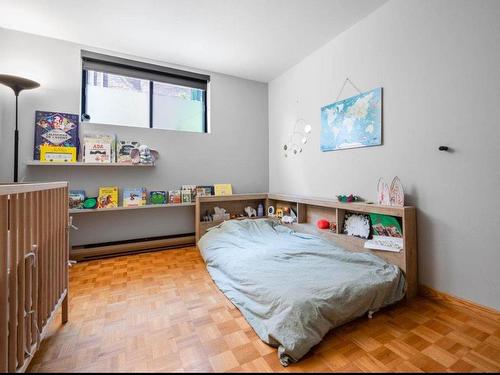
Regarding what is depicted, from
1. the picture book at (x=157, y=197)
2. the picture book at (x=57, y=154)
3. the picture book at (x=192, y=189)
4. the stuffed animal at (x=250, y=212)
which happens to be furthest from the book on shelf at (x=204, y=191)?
the picture book at (x=57, y=154)

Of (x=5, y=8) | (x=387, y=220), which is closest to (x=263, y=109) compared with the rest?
(x=387, y=220)

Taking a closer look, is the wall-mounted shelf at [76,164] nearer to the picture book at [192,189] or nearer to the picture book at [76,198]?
the picture book at [76,198]

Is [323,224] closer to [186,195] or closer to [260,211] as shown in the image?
[260,211]

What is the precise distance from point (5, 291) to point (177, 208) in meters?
2.19

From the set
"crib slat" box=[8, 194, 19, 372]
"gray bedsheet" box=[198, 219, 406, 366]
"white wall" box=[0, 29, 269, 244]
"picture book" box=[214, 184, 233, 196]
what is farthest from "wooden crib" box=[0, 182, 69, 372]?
"picture book" box=[214, 184, 233, 196]

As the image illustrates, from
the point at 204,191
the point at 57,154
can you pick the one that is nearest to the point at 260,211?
the point at 204,191

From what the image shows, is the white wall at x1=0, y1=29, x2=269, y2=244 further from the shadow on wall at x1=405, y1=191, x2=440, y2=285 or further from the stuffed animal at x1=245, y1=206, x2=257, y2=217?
the shadow on wall at x1=405, y1=191, x2=440, y2=285

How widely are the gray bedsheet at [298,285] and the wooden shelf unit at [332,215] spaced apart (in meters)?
0.11

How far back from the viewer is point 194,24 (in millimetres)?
2117

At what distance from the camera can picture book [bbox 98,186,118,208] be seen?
2465mm

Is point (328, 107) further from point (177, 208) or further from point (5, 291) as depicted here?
point (5, 291)

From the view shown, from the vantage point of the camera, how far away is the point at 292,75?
2.96 m

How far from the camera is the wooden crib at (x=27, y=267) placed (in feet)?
2.44

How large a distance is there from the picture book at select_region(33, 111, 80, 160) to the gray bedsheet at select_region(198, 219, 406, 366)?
1.78 metres
